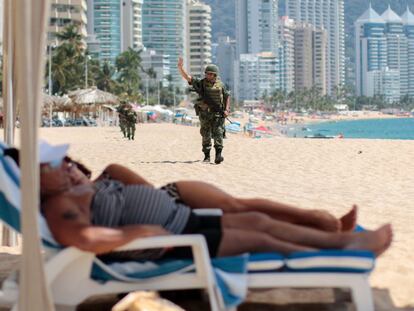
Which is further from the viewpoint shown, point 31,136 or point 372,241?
point 372,241

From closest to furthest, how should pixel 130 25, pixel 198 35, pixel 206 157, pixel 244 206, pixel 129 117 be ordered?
pixel 244 206 < pixel 206 157 < pixel 129 117 < pixel 130 25 < pixel 198 35

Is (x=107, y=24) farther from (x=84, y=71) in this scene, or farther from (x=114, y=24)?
(x=84, y=71)

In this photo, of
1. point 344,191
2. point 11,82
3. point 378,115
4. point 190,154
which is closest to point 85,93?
point 190,154

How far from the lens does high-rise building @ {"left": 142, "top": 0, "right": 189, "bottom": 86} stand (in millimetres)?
182625

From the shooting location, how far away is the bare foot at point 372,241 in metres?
3.20

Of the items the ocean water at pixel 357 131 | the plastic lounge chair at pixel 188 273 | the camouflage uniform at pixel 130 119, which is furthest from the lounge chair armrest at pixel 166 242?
the ocean water at pixel 357 131

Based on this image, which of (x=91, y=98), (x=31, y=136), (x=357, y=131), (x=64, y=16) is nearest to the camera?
(x=31, y=136)

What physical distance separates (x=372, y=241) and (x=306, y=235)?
264 millimetres

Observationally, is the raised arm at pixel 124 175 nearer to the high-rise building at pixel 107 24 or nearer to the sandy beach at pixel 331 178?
the sandy beach at pixel 331 178

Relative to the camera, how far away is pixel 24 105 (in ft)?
8.83

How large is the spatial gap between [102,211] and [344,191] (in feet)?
20.2

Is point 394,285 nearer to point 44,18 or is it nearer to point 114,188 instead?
point 114,188

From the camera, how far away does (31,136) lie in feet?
8.86

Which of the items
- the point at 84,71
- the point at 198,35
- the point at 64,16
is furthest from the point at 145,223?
the point at 198,35
